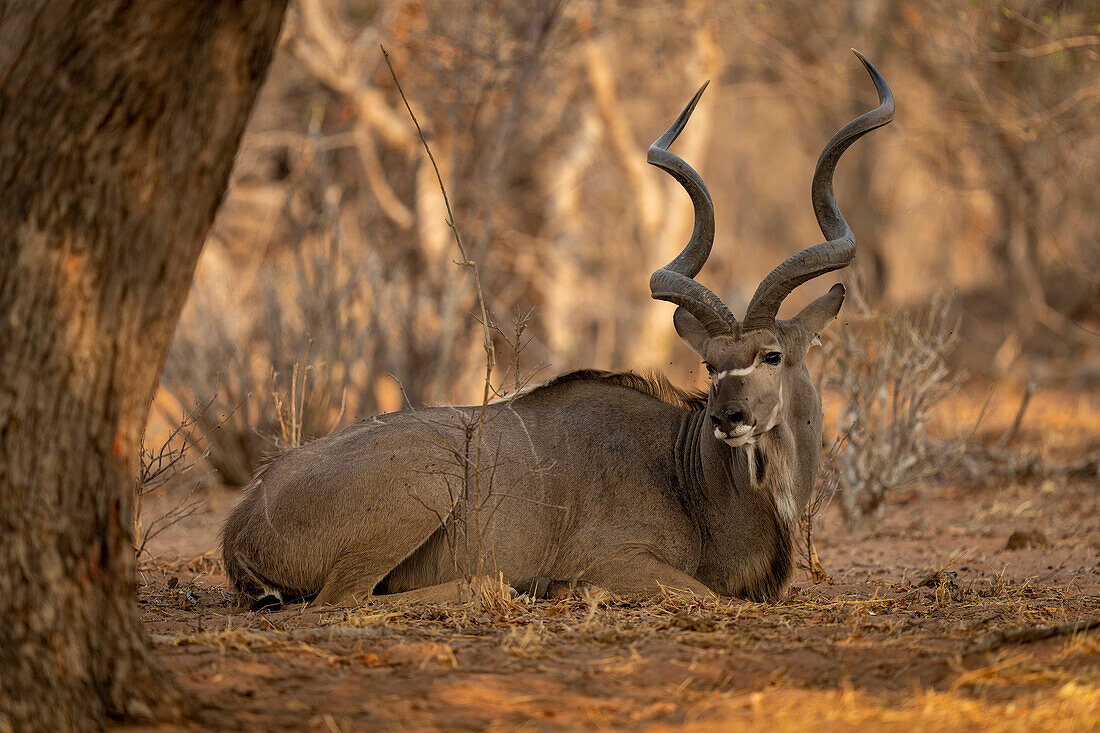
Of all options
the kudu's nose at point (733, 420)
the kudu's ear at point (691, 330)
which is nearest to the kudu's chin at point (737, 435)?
the kudu's nose at point (733, 420)

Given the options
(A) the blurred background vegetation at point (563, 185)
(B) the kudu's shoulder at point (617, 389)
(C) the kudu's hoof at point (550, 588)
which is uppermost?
(A) the blurred background vegetation at point (563, 185)

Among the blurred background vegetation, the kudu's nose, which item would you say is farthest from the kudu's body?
the blurred background vegetation

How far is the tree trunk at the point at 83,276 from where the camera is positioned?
300 centimetres

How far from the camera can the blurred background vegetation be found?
9922 mm

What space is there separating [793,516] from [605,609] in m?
1.12

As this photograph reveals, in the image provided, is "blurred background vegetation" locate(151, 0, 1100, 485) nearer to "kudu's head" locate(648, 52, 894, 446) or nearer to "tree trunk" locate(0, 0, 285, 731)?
"kudu's head" locate(648, 52, 894, 446)

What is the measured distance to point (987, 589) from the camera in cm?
523

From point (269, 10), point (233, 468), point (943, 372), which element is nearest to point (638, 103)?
point (233, 468)

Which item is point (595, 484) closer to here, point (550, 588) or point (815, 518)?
point (550, 588)

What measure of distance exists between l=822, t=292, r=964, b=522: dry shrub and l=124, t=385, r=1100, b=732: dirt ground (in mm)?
1956

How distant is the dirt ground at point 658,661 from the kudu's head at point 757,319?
87 centimetres

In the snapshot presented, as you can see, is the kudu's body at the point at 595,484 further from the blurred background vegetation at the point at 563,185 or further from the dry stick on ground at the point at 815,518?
the blurred background vegetation at the point at 563,185

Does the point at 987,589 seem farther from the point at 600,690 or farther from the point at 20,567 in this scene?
the point at 20,567

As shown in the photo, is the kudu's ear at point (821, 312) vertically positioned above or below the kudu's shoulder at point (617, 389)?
above
